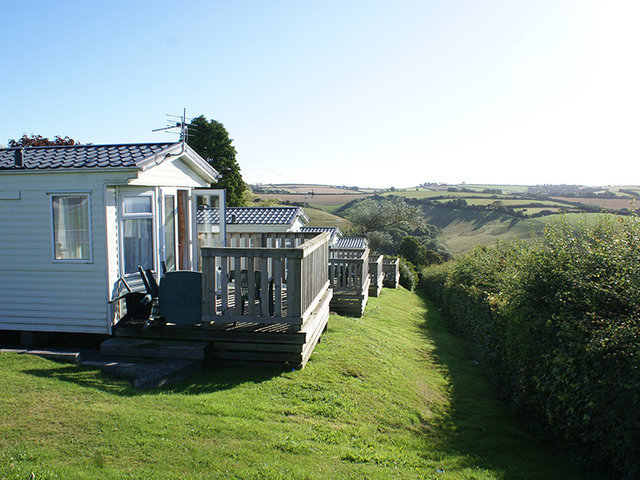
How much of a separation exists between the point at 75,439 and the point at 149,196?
4.60m

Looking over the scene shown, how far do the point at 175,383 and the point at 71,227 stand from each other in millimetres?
3229

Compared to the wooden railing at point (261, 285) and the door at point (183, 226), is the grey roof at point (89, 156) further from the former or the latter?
the wooden railing at point (261, 285)

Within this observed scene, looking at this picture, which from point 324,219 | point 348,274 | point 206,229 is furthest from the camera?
point 324,219

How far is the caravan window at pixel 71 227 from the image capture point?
24.2ft

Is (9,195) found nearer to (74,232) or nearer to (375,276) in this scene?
(74,232)

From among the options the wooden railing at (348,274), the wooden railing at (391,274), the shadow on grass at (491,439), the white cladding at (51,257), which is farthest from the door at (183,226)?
the wooden railing at (391,274)

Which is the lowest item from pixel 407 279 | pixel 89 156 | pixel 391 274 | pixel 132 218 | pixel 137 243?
pixel 407 279

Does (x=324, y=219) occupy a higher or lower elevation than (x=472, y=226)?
higher

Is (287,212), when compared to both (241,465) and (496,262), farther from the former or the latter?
(241,465)

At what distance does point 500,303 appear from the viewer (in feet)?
28.0

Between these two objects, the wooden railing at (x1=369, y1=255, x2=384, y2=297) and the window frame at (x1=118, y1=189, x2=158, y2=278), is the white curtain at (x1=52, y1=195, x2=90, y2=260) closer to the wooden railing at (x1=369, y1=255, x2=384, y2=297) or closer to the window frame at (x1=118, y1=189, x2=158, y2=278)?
the window frame at (x1=118, y1=189, x2=158, y2=278)

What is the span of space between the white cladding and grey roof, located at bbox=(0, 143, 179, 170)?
138 mm

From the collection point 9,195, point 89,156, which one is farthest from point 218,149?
point 9,195

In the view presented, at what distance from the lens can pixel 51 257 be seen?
759cm
